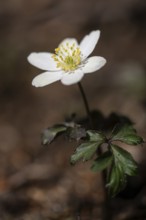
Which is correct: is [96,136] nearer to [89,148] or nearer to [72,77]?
[89,148]

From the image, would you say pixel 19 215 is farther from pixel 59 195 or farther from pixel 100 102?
pixel 100 102

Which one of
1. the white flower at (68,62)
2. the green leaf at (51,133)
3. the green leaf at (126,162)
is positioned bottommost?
the green leaf at (126,162)

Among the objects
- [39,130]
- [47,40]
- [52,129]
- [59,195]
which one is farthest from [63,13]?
[52,129]

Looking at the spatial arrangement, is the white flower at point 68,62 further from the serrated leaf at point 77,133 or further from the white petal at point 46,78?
the serrated leaf at point 77,133

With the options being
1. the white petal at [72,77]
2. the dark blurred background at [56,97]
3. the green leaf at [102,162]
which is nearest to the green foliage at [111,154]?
the green leaf at [102,162]

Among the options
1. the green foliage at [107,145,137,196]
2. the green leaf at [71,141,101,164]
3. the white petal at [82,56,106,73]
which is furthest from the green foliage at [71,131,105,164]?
the white petal at [82,56,106,73]

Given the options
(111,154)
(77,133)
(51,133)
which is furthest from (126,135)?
(51,133)
